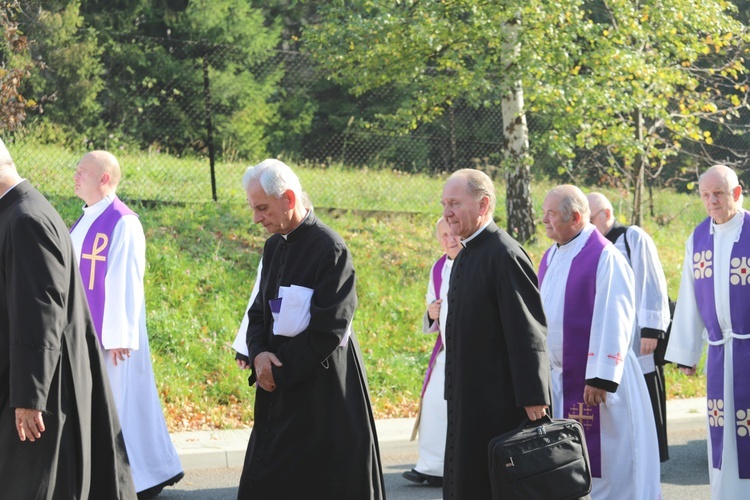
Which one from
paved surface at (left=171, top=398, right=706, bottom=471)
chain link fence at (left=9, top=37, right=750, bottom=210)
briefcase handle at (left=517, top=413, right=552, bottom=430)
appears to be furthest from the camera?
chain link fence at (left=9, top=37, right=750, bottom=210)

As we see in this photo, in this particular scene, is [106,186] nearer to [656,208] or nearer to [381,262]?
[381,262]

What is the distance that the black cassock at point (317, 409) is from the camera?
4.68 m

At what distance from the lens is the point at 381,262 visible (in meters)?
13.1

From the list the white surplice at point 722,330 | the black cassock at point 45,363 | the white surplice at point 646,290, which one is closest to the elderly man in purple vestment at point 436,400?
the white surplice at point 646,290

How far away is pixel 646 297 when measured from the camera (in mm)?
7742

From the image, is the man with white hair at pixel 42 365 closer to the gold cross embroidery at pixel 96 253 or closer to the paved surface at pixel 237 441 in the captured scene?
the gold cross embroidery at pixel 96 253

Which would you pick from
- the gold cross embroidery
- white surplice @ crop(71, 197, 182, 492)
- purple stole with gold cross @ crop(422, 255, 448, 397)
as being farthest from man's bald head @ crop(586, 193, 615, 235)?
the gold cross embroidery

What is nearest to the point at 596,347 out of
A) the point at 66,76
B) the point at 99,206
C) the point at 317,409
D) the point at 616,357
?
the point at 616,357

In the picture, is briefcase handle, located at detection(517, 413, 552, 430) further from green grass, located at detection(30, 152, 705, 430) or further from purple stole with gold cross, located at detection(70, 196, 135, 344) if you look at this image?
green grass, located at detection(30, 152, 705, 430)

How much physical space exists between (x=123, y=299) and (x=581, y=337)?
2990mm

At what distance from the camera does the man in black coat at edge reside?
466 cm

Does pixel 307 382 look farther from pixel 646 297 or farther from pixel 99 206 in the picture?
pixel 646 297

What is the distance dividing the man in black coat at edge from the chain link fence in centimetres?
857

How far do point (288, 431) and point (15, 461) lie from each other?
1.21 m
